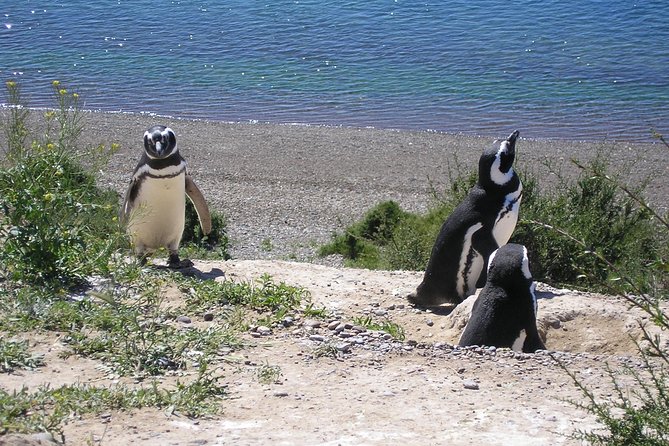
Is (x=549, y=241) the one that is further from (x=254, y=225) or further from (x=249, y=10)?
(x=249, y=10)

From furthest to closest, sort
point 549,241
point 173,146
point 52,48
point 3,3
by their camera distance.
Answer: point 3,3 → point 52,48 → point 549,241 → point 173,146

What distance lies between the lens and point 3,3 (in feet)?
102

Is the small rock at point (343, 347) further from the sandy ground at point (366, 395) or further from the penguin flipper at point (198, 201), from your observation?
the penguin flipper at point (198, 201)

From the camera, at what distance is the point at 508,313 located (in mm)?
6113

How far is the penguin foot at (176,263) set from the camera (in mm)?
7801

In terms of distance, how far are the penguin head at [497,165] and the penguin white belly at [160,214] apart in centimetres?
251

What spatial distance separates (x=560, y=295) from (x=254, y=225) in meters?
5.81

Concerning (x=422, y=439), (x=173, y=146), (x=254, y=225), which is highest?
(x=173, y=146)

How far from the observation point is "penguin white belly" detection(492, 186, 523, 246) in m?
7.70

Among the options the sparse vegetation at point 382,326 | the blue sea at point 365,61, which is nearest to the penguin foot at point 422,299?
the sparse vegetation at point 382,326

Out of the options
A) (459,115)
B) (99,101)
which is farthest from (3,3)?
(459,115)

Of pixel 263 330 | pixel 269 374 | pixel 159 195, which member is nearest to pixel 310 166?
pixel 159 195

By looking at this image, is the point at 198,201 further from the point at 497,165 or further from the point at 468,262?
the point at 497,165

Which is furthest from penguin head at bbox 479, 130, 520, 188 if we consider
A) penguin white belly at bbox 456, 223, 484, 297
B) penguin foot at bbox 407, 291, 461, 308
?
penguin foot at bbox 407, 291, 461, 308
